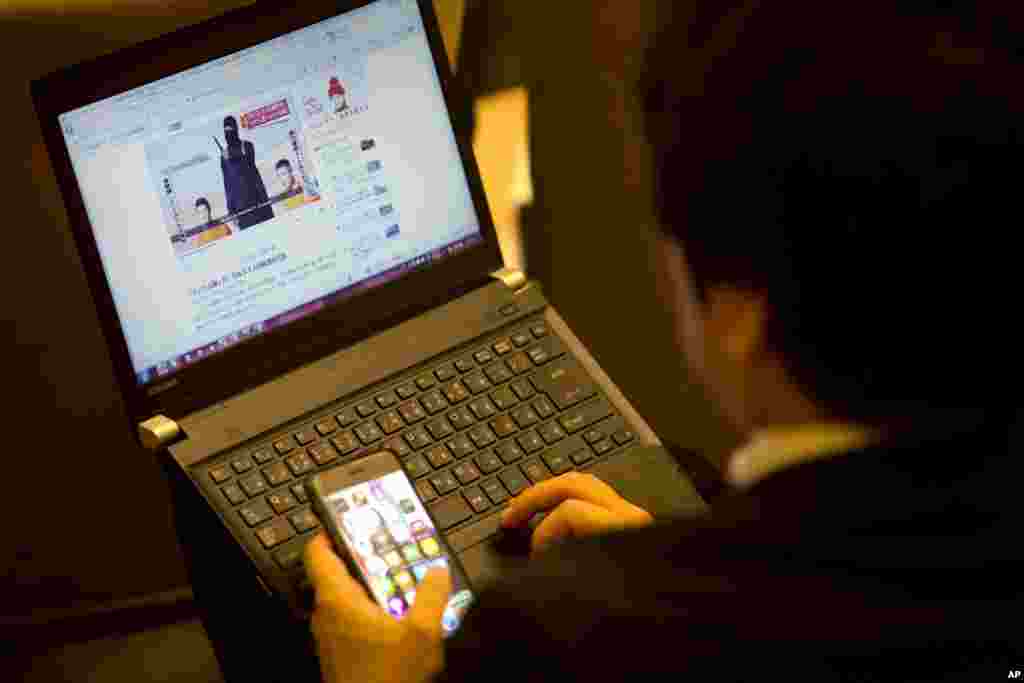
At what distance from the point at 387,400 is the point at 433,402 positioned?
1.3 inches

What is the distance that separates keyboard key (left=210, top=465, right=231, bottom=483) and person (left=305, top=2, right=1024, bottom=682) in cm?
39

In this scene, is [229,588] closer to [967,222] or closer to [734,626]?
[734,626]

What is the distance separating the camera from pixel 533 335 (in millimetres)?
1013

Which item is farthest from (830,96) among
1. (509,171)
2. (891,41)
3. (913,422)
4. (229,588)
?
(509,171)

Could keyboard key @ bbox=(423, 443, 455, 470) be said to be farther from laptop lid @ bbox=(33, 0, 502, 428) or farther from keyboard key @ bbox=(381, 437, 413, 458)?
laptop lid @ bbox=(33, 0, 502, 428)

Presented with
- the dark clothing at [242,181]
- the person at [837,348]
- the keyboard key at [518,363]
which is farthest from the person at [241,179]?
the person at [837,348]

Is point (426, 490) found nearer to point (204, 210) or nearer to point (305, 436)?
point (305, 436)

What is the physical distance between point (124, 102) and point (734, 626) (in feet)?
1.85

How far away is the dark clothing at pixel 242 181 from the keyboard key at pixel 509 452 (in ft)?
0.80

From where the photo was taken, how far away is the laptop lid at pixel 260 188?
2.87 feet

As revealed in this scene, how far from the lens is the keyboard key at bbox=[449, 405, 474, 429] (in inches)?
37.6

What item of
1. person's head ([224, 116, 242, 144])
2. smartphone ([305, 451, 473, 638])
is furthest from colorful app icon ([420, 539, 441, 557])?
person's head ([224, 116, 242, 144])

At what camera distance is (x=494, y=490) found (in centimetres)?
92

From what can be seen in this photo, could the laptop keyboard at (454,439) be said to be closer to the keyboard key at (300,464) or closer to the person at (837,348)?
the keyboard key at (300,464)
